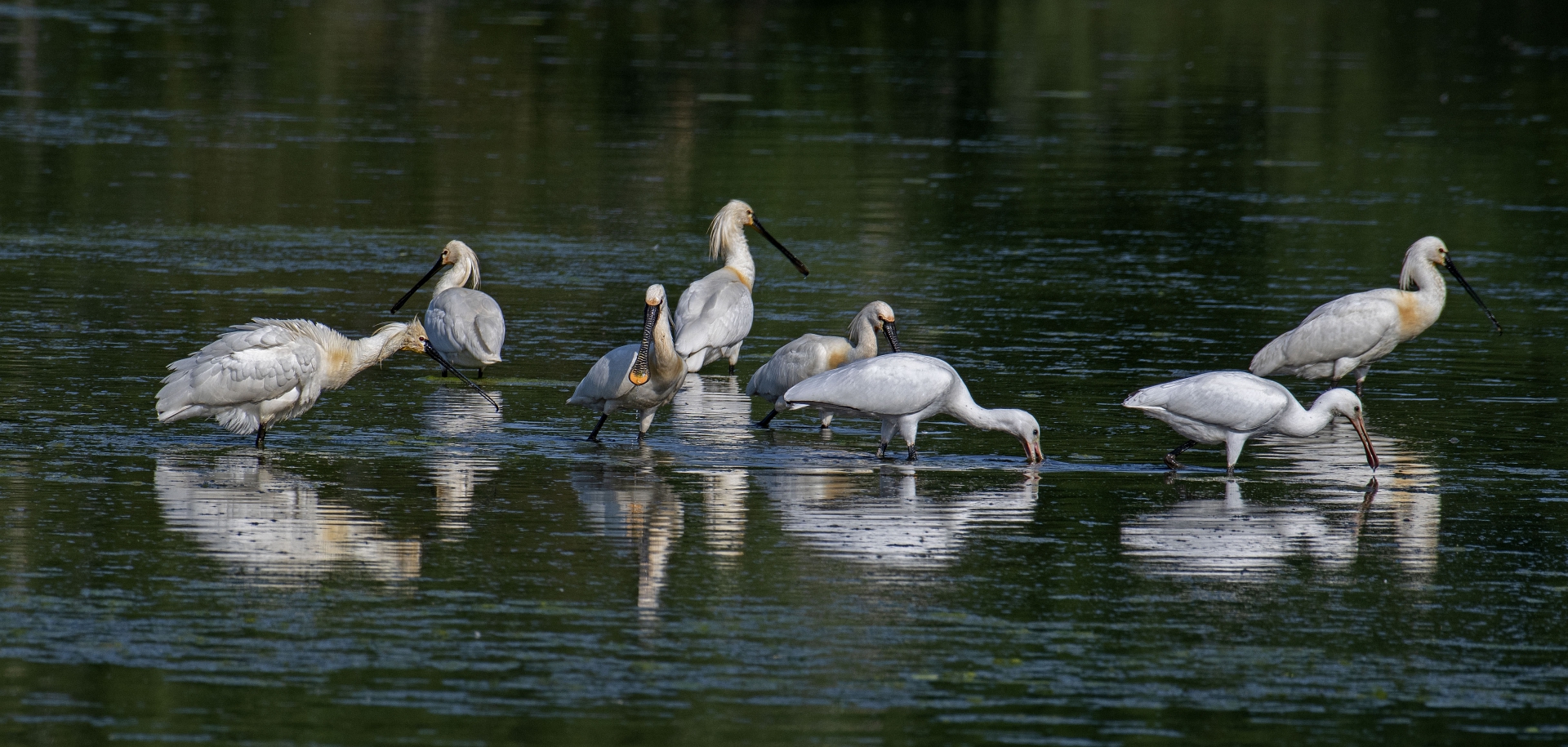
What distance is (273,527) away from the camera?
34.6 feet

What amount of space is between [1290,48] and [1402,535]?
41642mm

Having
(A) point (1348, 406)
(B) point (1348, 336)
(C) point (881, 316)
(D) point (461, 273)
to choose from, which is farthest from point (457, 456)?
(B) point (1348, 336)

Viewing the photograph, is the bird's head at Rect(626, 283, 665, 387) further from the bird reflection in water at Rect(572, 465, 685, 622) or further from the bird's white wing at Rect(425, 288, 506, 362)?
the bird's white wing at Rect(425, 288, 506, 362)

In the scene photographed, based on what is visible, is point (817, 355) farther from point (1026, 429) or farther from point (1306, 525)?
point (1306, 525)

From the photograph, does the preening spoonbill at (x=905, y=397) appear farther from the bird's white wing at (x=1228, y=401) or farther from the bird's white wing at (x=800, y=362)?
the bird's white wing at (x=800, y=362)

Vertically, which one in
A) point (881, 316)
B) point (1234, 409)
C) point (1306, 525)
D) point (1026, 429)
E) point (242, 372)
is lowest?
point (1306, 525)

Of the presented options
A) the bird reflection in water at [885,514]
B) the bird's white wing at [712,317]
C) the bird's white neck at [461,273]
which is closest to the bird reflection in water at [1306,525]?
the bird reflection in water at [885,514]

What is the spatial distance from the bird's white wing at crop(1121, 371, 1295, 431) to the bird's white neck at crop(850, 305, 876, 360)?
249 cm

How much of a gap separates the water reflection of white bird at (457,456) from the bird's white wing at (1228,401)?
3.85m

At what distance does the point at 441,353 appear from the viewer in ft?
52.3

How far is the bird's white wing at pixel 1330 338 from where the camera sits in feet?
51.6

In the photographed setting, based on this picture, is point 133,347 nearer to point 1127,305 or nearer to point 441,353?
point 441,353

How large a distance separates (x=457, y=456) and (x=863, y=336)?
3307 millimetres

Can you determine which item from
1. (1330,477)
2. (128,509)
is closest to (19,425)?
(128,509)
